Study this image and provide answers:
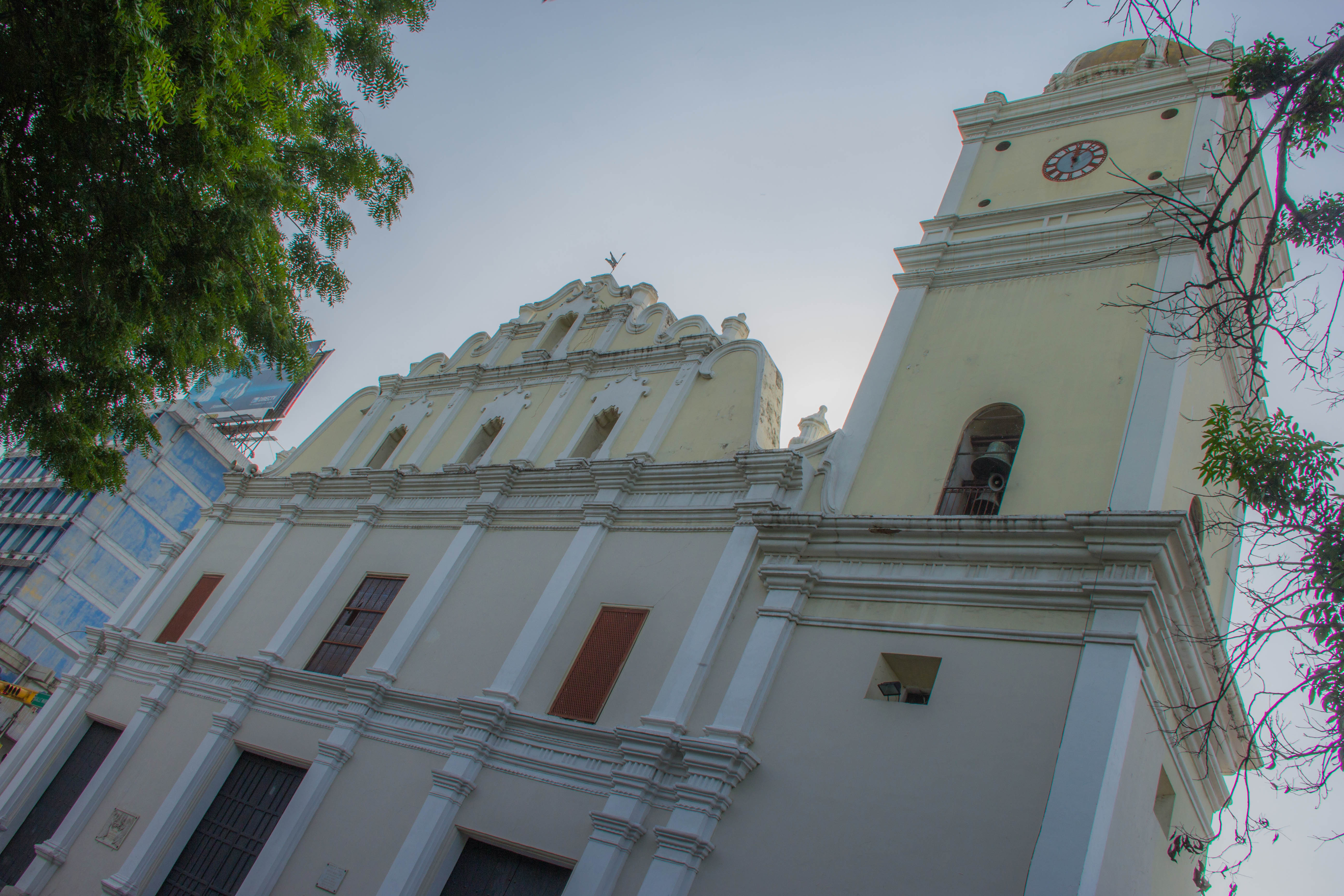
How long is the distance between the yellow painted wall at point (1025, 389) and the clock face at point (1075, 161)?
2.19 metres

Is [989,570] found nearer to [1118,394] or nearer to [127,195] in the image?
[1118,394]

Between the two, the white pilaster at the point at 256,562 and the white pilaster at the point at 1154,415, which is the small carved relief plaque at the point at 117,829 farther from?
the white pilaster at the point at 1154,415

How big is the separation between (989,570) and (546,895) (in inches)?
231

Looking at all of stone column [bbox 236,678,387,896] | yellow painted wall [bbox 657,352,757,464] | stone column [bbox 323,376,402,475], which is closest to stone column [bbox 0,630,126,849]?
stone column [bbox 323,376,402,475]

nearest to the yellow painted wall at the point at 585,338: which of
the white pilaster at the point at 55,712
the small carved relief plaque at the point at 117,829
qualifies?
the small carved relief plaque at the point at 117,829

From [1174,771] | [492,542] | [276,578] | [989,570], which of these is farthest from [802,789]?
[276,578]

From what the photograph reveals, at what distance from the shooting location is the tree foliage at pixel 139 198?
5.29m

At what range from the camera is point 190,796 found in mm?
13039

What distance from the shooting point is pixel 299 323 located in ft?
29.6

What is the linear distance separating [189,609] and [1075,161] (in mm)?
17461

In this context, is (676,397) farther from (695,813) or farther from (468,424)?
(695,813)

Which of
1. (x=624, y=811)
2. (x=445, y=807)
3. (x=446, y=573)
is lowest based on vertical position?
(x=445, y=807)

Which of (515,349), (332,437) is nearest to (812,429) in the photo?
(515,349)

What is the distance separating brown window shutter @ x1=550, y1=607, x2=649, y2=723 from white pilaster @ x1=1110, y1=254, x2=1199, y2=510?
18.8 feet
